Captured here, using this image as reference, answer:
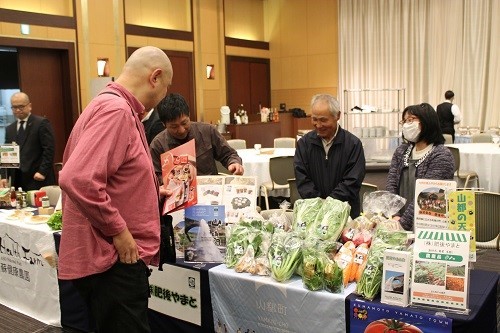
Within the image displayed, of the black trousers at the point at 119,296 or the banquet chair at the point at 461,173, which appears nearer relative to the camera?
the black trousers at the point at 119,296

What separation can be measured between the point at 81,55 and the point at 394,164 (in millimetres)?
6623

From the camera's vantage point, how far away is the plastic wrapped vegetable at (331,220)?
227 centimetres

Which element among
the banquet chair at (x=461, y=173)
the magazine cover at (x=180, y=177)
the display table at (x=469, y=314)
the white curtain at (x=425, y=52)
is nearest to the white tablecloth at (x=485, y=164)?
the banquet chair at (x=461, y=173)

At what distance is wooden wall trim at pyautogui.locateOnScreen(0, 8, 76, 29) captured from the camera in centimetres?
732

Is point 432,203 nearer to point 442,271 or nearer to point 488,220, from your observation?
point 442,271

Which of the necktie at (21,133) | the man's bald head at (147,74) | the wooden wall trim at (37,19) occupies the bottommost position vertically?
the necktie at (21,133)

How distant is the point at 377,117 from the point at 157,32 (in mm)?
5033

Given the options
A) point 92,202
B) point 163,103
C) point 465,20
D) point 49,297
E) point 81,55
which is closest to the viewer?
point 92,202

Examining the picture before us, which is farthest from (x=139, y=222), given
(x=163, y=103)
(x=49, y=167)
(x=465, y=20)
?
(x=465, y=20)

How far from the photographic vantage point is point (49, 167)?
4871 millimetres

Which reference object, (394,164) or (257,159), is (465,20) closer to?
(257,159)

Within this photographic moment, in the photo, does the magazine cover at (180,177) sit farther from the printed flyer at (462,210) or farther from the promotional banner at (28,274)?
the promotional banner at (28,274)

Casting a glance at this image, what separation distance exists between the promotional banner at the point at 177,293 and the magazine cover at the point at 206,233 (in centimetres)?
10

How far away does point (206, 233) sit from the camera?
7.98 feet
